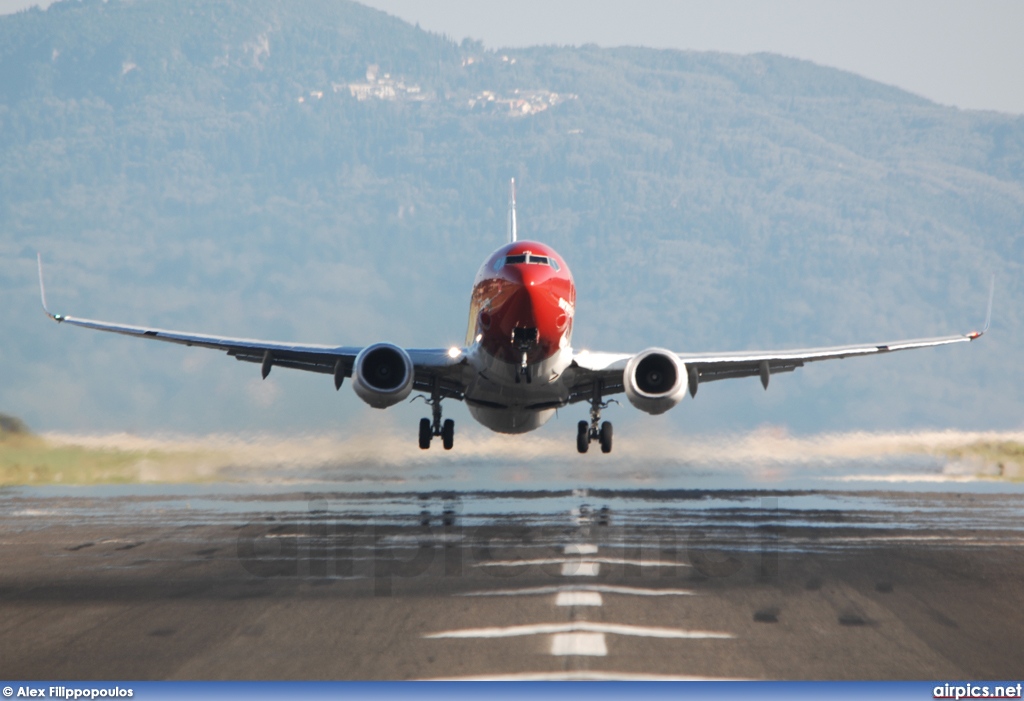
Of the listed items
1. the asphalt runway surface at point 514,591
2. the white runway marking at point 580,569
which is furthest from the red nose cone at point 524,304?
the white runway marking at point 580,569

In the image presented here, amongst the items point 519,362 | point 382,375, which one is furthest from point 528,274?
point 382,375

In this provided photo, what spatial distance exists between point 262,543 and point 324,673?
43.4ft

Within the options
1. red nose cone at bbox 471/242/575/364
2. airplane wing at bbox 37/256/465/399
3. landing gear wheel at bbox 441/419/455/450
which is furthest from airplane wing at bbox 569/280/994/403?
landing gear wheel at bbox 441/419/455/450

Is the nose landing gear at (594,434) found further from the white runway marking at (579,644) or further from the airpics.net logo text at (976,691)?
the airpics.net logo text at (976,691)

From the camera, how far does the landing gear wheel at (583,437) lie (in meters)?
38.7

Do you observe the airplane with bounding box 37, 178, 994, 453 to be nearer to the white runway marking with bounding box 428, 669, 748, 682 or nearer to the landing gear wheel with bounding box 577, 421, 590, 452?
the landing gear wheel with bounding box 577, 421, 590, 452

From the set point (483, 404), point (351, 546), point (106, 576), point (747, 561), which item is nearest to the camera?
point (106, 576)

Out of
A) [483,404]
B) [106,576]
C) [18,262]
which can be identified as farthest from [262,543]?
[18,262]

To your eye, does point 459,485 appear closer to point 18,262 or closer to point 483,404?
point 483,404

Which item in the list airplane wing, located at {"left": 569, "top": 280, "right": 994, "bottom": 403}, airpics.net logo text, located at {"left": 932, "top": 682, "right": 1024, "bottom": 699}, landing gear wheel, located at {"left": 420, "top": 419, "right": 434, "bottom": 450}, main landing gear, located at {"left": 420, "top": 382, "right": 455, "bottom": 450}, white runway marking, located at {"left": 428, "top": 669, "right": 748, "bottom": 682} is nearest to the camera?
airpics.net logo text, located at {"left": 932, "top": 682, "right": 1024, "bottom": 699}

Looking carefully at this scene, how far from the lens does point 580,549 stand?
2445 centimetres

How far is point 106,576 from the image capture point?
21016 millimetres

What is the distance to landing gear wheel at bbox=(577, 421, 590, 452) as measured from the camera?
3872 cm

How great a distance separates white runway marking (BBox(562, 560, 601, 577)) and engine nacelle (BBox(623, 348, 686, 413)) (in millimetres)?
10217
